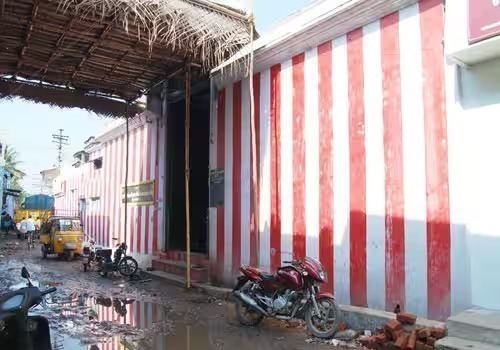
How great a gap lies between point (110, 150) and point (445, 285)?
1358cm

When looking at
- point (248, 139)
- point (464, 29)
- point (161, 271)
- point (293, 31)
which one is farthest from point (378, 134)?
point (161, 271)

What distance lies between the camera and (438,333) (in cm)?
459

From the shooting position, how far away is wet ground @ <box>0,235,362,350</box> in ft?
17.9

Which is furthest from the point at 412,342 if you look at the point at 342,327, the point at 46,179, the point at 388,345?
the point at 46,179

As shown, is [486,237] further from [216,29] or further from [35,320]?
[216,29]

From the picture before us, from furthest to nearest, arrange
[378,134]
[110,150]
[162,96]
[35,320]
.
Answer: [110,150] → [162,96] → [378,134] → [35,320]

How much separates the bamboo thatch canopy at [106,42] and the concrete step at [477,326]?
525cm

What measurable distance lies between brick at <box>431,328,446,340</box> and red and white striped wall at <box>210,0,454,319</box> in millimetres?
394

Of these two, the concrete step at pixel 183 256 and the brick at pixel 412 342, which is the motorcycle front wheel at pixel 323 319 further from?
the concrete step at pixel 183 256

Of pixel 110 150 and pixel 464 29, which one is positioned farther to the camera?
pixel 110 150

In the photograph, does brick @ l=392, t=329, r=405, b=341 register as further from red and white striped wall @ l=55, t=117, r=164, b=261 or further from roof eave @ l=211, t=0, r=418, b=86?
red and white striped wall @ l=55, t=117, r=164, b=261

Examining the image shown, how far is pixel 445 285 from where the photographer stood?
4988 mm

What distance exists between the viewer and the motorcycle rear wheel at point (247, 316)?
20.8 feet

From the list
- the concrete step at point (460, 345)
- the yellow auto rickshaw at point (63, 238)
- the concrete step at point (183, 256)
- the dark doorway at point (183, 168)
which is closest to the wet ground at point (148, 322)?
the concrete step at point (183, 256)
